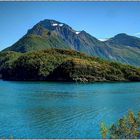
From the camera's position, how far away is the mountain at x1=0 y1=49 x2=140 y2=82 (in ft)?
201

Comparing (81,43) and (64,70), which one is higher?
(81,43)

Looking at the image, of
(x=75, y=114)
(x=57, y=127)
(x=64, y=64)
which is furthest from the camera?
(x=64, y=64)

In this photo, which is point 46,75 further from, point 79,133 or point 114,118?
point 79,133

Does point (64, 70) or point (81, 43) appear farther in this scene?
point (81, 43)

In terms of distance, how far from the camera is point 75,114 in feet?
66.1

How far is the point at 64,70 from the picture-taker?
206 feet

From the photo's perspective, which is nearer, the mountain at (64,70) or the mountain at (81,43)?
the mountain at (64,70)

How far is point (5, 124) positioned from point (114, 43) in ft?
582

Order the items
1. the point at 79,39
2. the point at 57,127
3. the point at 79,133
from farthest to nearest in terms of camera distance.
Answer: the point at 79,39, the point at 57,127, the point at 79,133

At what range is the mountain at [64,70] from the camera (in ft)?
201

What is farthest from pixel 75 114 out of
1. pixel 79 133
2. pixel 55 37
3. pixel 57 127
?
pixel 55 37

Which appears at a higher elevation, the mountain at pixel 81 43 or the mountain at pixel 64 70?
the mountain at pixel 81 43

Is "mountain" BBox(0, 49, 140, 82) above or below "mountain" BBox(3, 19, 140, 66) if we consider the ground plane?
below

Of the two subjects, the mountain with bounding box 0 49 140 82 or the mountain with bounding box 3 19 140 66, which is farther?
the mountain with bounding box 3 19 140 66
